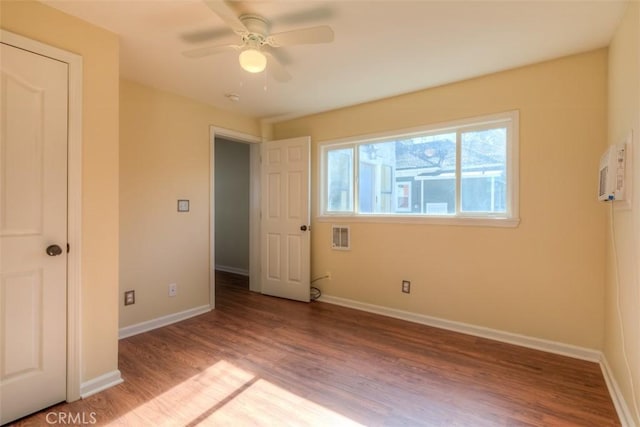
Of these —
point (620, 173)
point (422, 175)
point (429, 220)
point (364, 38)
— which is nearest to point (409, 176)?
point (422, 175)

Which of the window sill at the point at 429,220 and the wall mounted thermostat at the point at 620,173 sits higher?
the wall mounted thermostat at the point at 620,173

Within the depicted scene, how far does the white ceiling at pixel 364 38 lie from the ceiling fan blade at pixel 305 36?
195 mm

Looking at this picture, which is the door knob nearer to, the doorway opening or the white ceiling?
the white ceiling

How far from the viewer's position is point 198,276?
3.47 m

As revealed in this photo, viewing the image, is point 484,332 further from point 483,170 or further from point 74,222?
point 74,222

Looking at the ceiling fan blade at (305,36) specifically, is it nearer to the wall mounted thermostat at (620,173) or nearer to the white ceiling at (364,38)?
the white ceiling at (364,38)

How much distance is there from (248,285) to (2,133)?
350cm

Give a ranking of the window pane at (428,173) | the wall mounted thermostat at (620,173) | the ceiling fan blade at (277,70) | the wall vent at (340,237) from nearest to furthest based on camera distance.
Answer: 1. the wall mounted thermostat at (620,173)
2. the ceiling fan blade at (277,70)
3. the window pane at (428,173)
4. the wall vent at (340,237)

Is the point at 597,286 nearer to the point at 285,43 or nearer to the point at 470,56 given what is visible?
the point at 470,56

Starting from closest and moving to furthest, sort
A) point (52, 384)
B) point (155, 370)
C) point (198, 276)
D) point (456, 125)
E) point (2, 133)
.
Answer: point (2, 133) → point (52, 384) → point (155, 370) → point (456, 125) → point (198, 276)

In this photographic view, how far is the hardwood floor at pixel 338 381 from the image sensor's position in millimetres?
1771

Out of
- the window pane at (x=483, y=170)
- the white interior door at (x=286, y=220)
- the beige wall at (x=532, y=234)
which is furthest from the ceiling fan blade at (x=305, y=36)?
the white interior door at (x=286, y=220)

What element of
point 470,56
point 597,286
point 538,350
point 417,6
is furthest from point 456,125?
point 538,350

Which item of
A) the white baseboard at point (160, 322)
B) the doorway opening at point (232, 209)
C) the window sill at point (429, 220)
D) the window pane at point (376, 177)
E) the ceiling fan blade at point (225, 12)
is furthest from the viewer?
the doorway opening at point (232, 209)
